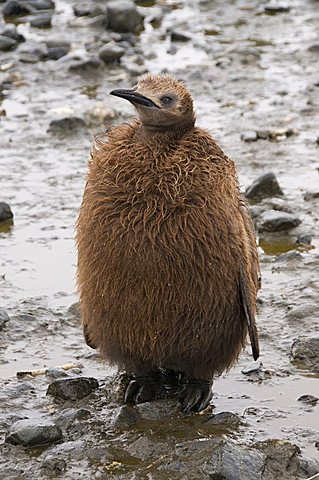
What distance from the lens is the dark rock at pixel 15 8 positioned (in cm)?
1423

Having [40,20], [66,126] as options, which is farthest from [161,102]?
[40,20]

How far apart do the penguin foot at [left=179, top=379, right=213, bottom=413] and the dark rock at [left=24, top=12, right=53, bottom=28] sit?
901cm

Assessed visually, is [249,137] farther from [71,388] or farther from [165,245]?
[165,245]

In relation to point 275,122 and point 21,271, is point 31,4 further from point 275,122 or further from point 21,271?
point 21,271

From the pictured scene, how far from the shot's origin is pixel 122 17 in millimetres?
13570

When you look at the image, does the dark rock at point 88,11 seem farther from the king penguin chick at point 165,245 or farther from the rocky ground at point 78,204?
the king penguin chick at point 165,245

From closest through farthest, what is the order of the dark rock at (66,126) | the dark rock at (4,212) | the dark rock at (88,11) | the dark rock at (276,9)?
the dark rock at (4,212) < the dark rock at (66,126) < the dark rock at (88,11) < the dark rock at (276,9)

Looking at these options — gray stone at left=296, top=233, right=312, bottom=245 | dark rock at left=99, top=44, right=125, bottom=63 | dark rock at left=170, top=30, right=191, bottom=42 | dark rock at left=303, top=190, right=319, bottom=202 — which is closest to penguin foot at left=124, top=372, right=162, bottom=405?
gray stone at left=296, top=233, right=312, bottom=245

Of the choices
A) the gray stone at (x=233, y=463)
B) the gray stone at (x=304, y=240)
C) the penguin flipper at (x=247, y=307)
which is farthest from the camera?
the gray stone at (x=304, y=240)

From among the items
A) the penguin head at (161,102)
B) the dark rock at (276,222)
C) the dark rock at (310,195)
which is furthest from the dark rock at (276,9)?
the penguin head at (161,102)

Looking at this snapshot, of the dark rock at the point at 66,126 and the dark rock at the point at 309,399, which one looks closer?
the dark rock at the point at 309,399

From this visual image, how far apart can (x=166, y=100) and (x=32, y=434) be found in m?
1.57

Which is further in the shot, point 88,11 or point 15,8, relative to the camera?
point 88,11

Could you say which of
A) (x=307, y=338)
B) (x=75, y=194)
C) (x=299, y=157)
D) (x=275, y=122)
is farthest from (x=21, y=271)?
(x=275, y=122)
